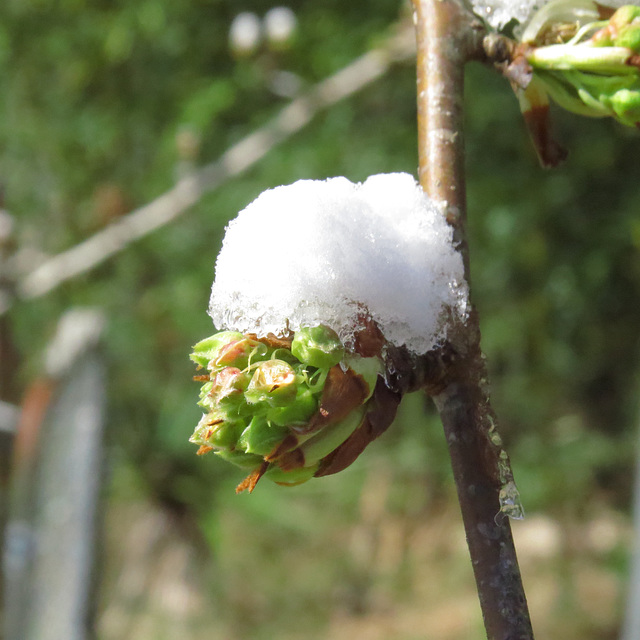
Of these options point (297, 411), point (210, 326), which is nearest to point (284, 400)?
point (297, 411)

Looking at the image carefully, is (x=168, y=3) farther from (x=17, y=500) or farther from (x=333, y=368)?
(x=333, y=368)

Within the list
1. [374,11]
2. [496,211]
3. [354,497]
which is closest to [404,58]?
[496,211]

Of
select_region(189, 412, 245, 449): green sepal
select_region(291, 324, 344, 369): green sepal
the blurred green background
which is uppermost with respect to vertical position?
the blurred green background

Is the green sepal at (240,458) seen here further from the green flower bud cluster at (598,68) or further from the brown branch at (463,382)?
the green flower bud cluster at (598,68)

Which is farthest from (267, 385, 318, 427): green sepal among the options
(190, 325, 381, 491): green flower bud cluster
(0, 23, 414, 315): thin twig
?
(0, 23, 414, 315): thin twig

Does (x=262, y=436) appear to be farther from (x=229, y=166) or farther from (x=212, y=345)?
(x=229, y=166)

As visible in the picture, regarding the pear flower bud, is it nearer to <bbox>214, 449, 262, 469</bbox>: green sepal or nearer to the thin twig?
<bbox>214, 449, 262, 469</bbox>: green sepal
